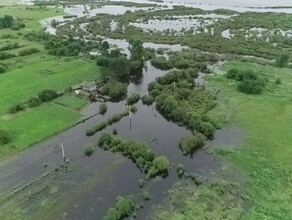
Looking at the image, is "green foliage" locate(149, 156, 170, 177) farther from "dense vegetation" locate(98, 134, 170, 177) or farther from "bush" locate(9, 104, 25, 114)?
"bush" locate(9, 104, 25, 114)

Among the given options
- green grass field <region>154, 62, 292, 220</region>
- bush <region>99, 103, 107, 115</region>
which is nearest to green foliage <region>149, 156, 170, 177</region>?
green grass field <region>154, 62, 292, 220</region>

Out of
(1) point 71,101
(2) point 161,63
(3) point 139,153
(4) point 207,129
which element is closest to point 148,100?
(1) point 71,101

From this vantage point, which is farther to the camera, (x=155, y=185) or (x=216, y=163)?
(x=216, y=163)

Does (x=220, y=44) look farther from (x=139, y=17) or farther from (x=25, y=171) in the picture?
(x=25, y=171)

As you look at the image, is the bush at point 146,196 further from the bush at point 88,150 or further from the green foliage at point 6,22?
the green foliage at point 6,22

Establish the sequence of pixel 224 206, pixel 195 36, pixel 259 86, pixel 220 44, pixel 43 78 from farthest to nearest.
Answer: pixel 195 36 → pixel 220 44 → pixel 43 78 → pixel 259 86 → pixel 224 206

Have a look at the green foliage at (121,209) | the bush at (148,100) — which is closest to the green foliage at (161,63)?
the bush at (148,100)


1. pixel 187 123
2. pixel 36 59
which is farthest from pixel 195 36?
pixel 187 123
